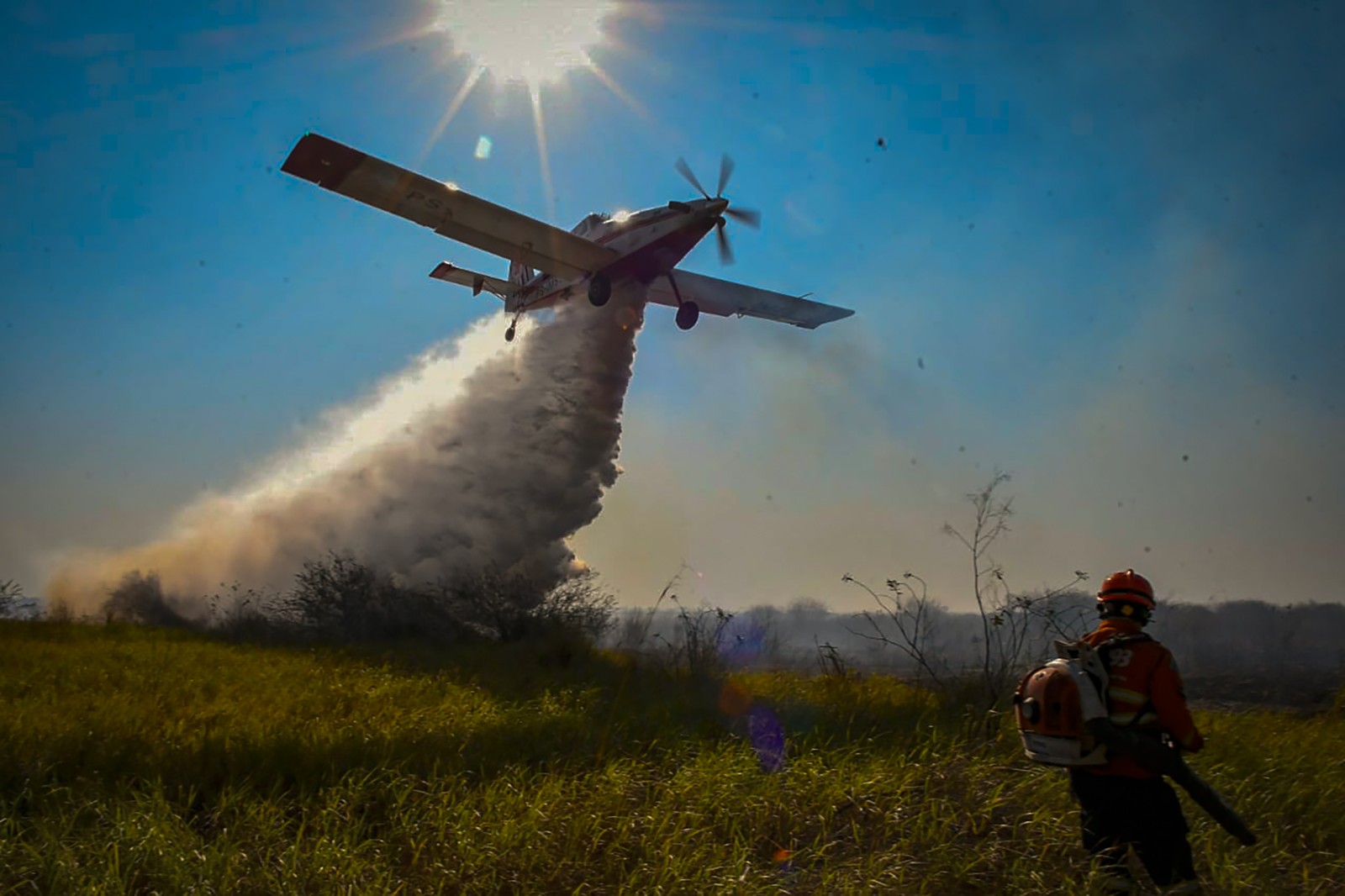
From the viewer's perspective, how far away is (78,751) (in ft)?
18.9

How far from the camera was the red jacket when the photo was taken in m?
3.56

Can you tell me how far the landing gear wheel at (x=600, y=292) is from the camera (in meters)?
18.9

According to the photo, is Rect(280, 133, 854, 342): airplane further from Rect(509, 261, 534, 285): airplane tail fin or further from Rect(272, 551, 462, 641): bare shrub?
Rect(272, 551, 462, 641): bare shrub

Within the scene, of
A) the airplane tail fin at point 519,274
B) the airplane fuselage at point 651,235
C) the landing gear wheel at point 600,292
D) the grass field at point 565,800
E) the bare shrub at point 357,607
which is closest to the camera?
the grass field at point 565,800

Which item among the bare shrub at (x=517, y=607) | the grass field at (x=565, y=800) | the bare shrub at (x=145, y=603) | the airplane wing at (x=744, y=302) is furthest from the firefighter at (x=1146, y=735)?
the bare shrub at (x=145, y=603)

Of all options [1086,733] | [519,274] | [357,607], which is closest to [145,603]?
[357,607]

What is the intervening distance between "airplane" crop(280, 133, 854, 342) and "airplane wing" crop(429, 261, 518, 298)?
1447mm

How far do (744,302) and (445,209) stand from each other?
9360 millimetres

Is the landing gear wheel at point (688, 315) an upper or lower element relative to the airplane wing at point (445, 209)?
lower

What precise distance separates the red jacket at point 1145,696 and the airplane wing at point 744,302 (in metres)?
18.8

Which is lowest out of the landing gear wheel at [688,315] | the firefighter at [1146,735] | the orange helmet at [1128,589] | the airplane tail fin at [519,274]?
the firefighter at [1146,735]

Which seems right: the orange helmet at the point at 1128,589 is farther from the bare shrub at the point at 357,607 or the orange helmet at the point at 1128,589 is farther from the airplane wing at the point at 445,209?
the airplane wing at the point at 445,209

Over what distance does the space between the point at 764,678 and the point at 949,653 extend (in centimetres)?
271

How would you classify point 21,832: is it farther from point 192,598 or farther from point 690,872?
point 192,598
